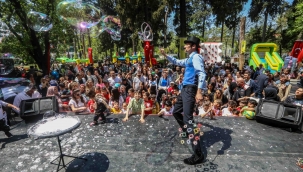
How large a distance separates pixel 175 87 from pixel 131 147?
441 cm

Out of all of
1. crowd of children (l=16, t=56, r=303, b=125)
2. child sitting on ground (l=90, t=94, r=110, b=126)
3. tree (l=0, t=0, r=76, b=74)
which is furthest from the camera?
tree (l=0, t=0, r=76, b=74)

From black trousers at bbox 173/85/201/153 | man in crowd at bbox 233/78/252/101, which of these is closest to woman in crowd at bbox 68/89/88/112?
black trousers at bbox 173/85/201/153

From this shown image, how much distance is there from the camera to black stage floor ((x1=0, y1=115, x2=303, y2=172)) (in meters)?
2.98

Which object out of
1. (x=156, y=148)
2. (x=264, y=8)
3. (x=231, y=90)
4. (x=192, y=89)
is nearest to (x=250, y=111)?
(x=231, y=90)

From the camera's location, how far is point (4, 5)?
11.5 meters

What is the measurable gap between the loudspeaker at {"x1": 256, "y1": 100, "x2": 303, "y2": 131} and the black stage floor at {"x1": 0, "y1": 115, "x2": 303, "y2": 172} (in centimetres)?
17

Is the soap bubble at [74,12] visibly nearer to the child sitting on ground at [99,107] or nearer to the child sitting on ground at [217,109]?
the child sitting on ground at [99,107]

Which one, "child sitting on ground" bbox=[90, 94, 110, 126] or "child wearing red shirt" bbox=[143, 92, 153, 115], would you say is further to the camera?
"child wearing red shirt" bbox=[143, 92, 153, 115]

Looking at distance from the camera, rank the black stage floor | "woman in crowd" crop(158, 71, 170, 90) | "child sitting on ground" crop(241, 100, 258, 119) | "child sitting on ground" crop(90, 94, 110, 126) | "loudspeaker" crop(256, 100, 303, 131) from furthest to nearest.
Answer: "woman in crowd" crop(158, 71, 170, 90) < "child sitting on ground" crop(241, 100, 258, 119) < "child sitting on ground" crop(90, 94, 110, 126) < "loudspeaker" crop(256, 100, 303, 131) < the black stage floor

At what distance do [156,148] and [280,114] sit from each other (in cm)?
301

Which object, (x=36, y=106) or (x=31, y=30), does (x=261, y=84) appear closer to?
(x=36, y=106)

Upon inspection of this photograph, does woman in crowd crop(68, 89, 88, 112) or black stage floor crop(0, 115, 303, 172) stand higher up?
woman in crowd crop(68, 89, 88, 112)

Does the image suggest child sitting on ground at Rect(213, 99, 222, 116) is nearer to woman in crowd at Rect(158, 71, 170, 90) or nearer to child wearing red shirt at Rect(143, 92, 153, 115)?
child wearing red shirt at Rect(143, 92, 153, 115)

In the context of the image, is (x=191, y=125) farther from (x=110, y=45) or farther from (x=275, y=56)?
(x=110, y=45)
